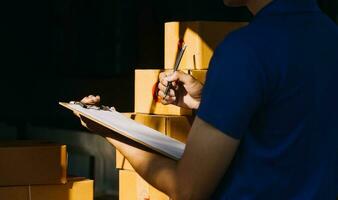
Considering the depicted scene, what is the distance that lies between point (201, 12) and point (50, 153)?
2015mm

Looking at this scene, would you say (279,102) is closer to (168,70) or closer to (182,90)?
(182,90)

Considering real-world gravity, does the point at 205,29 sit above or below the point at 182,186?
above

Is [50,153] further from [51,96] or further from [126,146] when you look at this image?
[51,96]

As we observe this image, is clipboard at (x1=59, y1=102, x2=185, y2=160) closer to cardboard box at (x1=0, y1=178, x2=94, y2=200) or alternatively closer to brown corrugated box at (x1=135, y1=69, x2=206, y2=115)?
brown corrugated box at (x1=135, y1=69, x2=206, y2=115)

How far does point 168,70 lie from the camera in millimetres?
3008

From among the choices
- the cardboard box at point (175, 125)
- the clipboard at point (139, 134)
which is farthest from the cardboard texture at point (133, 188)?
the clipboard at point (139, 134)

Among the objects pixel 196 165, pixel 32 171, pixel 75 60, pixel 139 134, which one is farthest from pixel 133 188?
pixel 75 60

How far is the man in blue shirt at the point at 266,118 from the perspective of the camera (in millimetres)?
1195

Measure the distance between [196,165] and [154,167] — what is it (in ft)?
0.42

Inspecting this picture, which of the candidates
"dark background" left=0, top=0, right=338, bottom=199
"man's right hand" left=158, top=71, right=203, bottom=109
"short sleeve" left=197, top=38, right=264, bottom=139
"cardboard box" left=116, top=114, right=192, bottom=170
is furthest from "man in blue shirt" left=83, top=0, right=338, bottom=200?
"dark background" left=0, top=0, right=338, bottom=199

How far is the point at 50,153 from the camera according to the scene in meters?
3.59

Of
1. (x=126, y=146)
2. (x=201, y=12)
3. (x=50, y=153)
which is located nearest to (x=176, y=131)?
(x=50, y=153)

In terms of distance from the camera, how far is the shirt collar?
1286mm

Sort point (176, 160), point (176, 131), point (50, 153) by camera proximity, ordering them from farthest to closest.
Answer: point (50, 153) → point (176, 131) → point (176, 160)
